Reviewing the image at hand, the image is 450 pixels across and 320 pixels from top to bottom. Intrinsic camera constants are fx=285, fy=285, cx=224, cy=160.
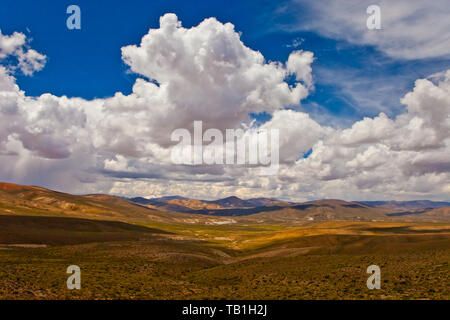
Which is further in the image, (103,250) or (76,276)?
(103,250)

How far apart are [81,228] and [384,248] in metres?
131

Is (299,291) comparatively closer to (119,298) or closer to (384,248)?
(119,298)

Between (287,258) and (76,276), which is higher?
(76,276)

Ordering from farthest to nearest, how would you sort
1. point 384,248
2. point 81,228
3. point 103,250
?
point 81,228, point 384,248, point 103,250

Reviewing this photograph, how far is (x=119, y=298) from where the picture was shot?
32.3m
